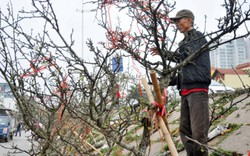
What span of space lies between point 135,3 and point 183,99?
128 cm

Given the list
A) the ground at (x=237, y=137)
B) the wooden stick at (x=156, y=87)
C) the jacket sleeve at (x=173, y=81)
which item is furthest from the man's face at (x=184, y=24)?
the ground at (x=237, y=137)

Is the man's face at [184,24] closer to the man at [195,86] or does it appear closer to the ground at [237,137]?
the man at [195,86]

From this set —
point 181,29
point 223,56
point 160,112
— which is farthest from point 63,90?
point 223,56

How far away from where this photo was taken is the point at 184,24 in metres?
2.99

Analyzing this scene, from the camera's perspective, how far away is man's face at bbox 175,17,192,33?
2968mm

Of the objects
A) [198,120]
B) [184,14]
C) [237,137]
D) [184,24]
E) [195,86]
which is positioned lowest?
[237,137]

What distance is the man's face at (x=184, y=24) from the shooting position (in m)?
2.97

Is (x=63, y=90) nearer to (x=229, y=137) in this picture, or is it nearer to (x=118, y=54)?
(x=118, y=54)

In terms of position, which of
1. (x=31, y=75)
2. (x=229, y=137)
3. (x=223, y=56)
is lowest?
(x=229, y=137)

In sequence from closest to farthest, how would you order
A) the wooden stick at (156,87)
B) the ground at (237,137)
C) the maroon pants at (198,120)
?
the wooden stick at (156,87), the maroon pants at (198,120), the ground at (237,137)

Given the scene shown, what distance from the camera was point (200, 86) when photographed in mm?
3047

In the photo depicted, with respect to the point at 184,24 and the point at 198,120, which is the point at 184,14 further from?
Result: the point at 198,120

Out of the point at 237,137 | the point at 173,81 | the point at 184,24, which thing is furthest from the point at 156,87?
the point at 237,137

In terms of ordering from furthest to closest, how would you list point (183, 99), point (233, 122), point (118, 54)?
1. point (233, 122)
2. point (183, 99)
3. point (118, 54)
